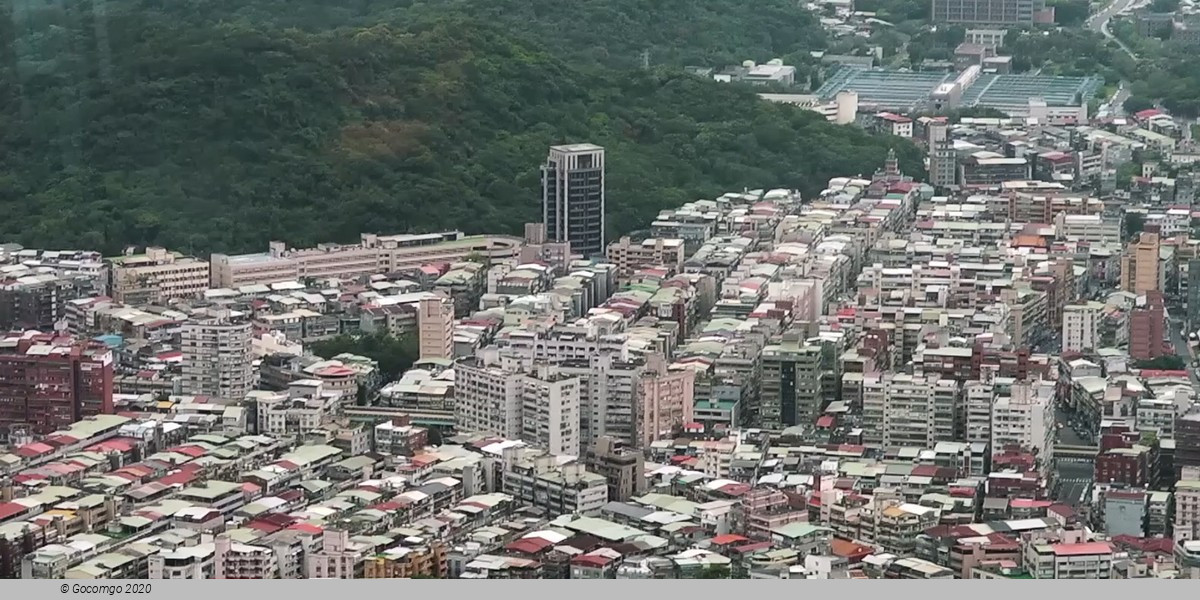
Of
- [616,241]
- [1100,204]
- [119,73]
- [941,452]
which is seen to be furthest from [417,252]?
[941,452]

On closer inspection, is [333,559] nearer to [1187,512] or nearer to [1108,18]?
[1187,512]

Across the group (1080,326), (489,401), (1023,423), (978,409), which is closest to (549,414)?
(489,401)

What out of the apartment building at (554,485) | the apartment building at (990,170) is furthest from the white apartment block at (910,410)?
the apartment building at (990,170)

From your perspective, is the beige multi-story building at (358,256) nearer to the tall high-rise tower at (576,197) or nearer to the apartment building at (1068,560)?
the tall high-rise tower at (576,197)

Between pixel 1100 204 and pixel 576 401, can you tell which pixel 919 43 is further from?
pixel 576 401

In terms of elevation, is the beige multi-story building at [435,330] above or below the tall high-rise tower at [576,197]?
below

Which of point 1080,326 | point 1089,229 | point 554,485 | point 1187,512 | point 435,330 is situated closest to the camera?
point 1187,512

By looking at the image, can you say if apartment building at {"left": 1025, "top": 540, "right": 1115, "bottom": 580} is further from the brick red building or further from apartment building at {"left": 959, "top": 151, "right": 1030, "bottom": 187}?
apartment building at {"left": 959, "top": 151, "right": 1030, "bottom": 187}
